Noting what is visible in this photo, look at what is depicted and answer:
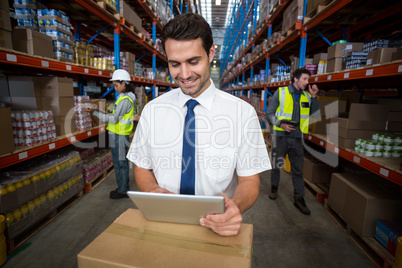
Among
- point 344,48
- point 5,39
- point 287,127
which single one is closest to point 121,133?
point 5,39

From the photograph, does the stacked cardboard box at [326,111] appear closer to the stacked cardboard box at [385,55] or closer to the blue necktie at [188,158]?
the stacked cardboard box at [385,55]

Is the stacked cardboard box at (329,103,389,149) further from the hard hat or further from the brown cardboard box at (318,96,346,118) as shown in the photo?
the hard hat

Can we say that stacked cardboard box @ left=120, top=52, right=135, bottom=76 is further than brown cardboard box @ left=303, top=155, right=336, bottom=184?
Yes

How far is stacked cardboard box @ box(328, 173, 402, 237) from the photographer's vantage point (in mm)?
2408

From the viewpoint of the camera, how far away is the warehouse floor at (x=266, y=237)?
2346 millimetres

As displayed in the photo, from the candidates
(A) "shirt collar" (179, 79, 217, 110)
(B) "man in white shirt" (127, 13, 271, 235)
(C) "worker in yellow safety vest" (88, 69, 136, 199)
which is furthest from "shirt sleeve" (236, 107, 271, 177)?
(C) "worker in yellow safety vest" (88, 69, 136, 199)

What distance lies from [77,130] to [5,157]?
1.44m

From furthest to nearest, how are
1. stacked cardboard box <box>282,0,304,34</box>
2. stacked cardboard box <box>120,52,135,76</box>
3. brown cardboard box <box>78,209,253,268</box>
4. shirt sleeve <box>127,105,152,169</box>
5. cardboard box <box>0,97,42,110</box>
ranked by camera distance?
stacked cardboard box <box>120,52,135,76</box> → stacked cardboard box <box>282,0,304,34</box> → cardboard box <box>0,97,42,110</box> → shirt sleeve <box>127,105,152,169</box> → brown cardboard box <box>78,209,253,268</box>

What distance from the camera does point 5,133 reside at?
2.20 m

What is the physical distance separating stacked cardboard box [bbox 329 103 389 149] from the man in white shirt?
2030mm

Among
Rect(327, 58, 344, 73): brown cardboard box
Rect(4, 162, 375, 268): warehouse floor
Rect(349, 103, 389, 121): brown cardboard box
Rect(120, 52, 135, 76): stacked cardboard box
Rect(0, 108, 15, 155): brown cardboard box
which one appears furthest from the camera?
Rect(120, 52, 135, 76): stacked cardboard box

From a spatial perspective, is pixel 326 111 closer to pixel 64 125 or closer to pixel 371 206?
pixel 371 206

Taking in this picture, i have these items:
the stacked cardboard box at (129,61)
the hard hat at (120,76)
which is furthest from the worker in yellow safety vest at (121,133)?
the stacked cardboard box at (129,61)

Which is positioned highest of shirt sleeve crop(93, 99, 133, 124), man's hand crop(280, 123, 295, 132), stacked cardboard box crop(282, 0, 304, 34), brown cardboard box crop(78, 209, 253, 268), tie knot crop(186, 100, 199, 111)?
stacked cardboard box crop(282, 0, 304, 34)
